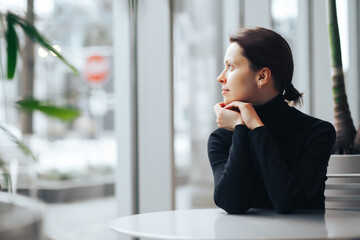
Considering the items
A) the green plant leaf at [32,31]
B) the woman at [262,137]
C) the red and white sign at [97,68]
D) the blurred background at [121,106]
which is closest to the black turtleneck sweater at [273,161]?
the woman at [262,137]

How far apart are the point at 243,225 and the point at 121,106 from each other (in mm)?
1159

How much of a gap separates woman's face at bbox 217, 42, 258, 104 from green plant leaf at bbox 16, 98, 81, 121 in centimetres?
68

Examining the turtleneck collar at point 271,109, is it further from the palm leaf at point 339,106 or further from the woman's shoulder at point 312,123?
the palm leaf at point 339,106

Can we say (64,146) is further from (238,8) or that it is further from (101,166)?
(238,8)

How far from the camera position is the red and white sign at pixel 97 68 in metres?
2.21

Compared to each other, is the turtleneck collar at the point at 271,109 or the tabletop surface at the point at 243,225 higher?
the turtleneck collar at the point at 271,109

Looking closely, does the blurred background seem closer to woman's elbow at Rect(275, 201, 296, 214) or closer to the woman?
the woman

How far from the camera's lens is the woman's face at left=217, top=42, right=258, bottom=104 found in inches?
51.1

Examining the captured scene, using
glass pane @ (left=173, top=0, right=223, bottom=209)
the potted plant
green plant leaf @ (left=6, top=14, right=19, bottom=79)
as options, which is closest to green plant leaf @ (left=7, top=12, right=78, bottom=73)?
green plant leaf @ (left=6, top=14, right=19, bottom=79)

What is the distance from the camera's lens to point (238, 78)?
1299 mm

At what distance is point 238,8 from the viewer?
2496mm

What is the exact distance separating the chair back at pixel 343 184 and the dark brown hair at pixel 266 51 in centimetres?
45

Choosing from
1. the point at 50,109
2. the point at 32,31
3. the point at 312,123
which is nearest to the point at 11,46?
the point at 32,31

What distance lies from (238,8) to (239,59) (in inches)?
50.4
